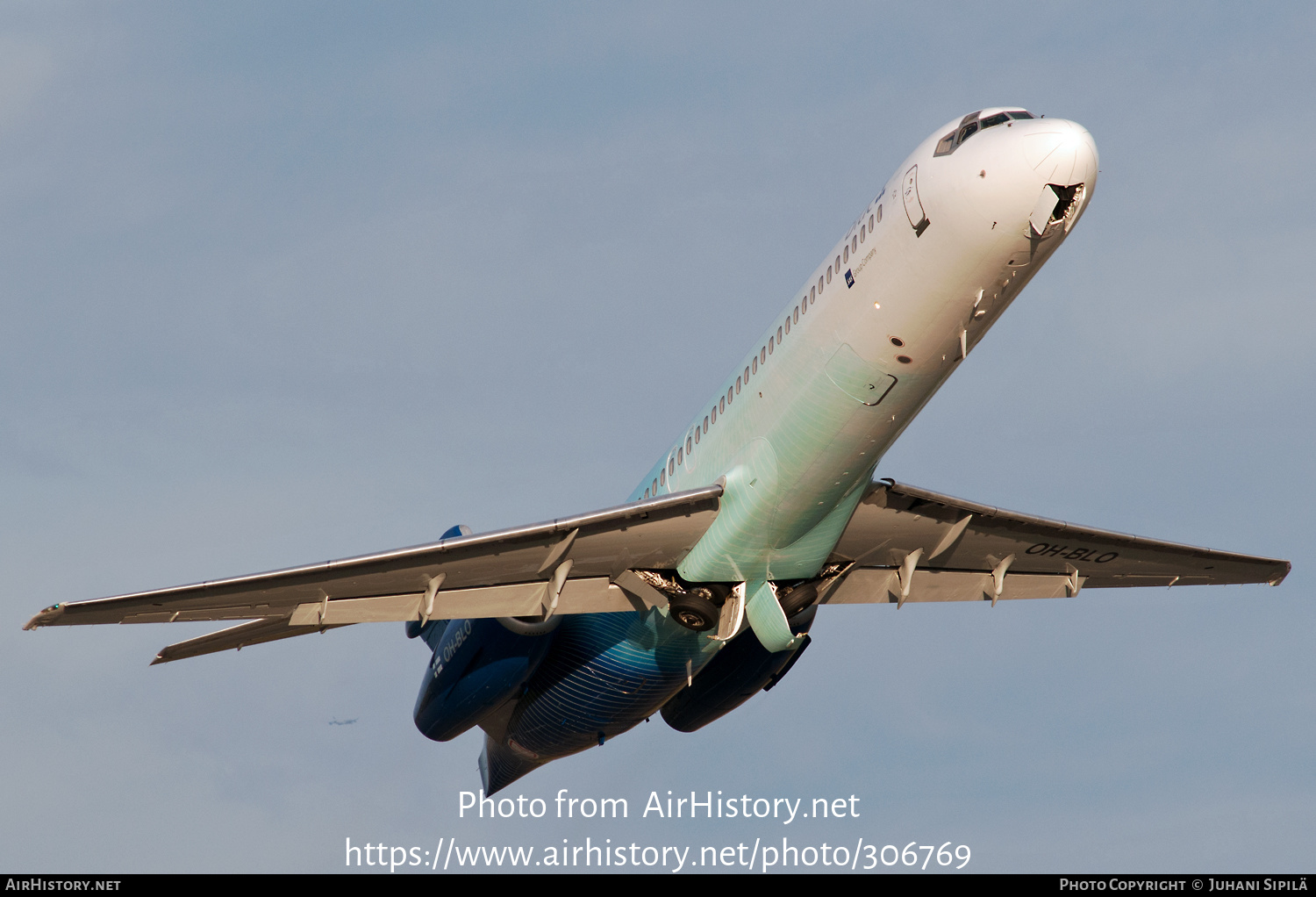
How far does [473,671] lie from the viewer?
36031mm

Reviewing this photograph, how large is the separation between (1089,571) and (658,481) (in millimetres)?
11233

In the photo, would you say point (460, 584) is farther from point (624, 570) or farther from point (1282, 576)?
point (1282, 576)

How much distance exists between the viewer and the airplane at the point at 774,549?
2436cm

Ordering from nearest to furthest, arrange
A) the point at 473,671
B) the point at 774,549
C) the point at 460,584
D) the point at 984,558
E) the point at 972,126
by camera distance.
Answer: the point at 972,126, the point at 774,549, the point at 460,584, the point at 984,558, the point at 473,671

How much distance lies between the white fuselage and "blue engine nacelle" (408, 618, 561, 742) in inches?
253

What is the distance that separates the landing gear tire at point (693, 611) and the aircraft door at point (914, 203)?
948 centimetres

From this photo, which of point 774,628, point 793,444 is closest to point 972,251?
point 793,444

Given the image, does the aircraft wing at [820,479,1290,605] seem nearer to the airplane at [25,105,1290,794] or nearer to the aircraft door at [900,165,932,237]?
the airplane at [25,105,1290,794]

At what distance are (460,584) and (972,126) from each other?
14.2m

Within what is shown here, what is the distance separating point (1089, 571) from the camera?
36406 millimetres

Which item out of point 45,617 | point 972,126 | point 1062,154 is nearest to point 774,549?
point 972,126

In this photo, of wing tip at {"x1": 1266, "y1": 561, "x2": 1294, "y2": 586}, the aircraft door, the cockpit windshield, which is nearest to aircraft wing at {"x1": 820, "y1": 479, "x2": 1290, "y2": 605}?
wing tip at {"x1": 1266, "y1": 561, "x2": 1294, "y2": 586}

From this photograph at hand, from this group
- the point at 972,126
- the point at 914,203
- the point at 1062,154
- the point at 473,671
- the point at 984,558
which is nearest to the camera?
the point at 1062,154

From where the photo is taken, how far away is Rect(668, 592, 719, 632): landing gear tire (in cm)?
3050
